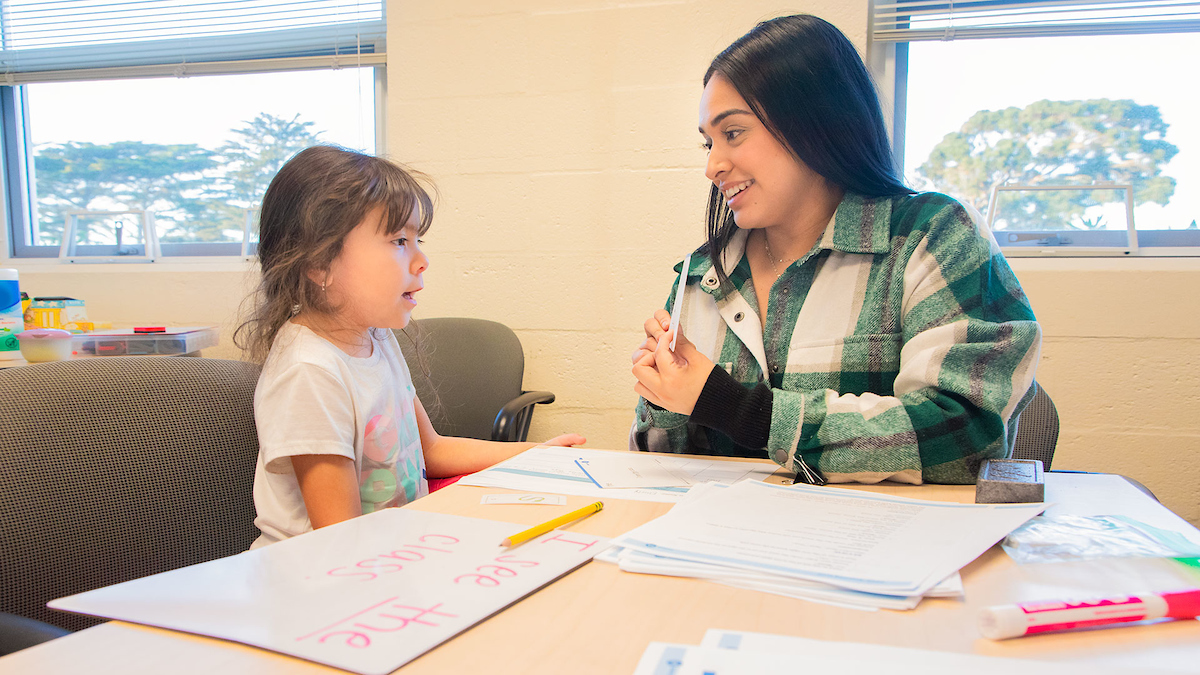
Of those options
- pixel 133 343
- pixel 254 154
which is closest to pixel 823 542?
pixel 133 343

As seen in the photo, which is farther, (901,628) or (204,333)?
(204,333)

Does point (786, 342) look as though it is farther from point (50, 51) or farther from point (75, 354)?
point (50, 51)

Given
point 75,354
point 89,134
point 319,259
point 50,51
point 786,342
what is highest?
point 50,51

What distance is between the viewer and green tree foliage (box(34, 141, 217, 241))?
2.75 m

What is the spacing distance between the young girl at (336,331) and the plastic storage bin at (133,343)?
1142 mm

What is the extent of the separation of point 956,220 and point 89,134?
3.04 meters

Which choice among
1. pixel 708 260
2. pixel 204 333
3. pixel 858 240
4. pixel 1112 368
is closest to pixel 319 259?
pixel 708 260

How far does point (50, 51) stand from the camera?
273 cm

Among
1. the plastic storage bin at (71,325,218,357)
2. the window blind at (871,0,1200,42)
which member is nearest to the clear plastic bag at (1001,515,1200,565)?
the window blind at (871,0,1200,42)

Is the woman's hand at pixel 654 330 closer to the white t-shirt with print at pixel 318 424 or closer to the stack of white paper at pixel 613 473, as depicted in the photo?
the stack of white paper at pixel 613 473

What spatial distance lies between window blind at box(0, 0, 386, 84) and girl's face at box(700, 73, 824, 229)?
65.7 inches

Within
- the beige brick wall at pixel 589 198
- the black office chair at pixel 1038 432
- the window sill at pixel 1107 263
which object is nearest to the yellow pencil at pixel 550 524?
the black office chair at pixel 1038 432

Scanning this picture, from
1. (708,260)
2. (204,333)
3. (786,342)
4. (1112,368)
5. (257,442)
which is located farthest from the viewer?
(204,333)

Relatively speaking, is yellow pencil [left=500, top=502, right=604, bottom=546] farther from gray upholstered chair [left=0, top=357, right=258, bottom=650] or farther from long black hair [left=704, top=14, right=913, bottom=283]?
long black hair [left=704, top=14, right=913, bottom=283]
